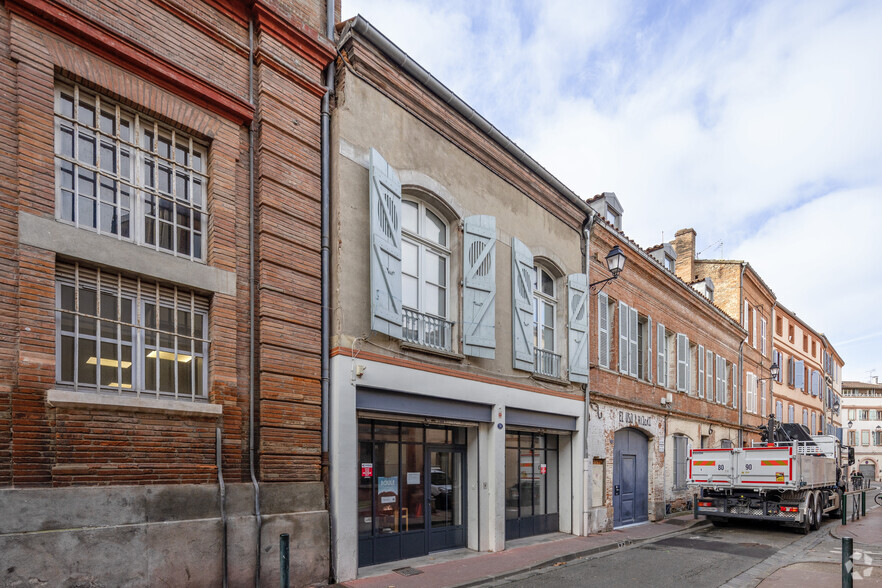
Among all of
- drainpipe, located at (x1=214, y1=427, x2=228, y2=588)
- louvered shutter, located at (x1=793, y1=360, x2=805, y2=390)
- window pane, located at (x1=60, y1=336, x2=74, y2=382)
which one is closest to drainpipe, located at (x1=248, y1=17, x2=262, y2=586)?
drainpipe, located at (x1=214, y1=427, x2=228, y2=588)

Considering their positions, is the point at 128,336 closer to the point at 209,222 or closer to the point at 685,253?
the point at 209,222

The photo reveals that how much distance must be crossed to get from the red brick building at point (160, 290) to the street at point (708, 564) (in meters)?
3.98

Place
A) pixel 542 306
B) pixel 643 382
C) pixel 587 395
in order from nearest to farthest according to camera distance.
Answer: pixel 542 306 < pixel 587 395 < pixel 643 382

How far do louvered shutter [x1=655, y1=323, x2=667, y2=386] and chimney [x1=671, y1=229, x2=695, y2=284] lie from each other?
348 inches

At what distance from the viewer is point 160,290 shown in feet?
22.7

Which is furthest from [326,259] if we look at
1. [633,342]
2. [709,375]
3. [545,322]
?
[709,375]

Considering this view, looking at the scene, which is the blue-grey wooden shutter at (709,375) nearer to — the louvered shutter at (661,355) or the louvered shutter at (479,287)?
the louvered shutter at (661,355)

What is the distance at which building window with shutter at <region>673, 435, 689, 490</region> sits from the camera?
18391 mm

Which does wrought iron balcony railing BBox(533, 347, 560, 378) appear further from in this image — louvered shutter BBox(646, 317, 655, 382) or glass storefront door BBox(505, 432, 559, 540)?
louvered shutter BBox(646, 317, 655, 382)

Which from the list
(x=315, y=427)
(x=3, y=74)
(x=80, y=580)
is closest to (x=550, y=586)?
(x=315, y=427)

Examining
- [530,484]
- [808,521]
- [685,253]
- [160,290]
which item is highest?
[685,253]

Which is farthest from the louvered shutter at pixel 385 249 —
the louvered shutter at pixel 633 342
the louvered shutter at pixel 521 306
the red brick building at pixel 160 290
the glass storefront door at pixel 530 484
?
the louvered shutter at pixel 633 342

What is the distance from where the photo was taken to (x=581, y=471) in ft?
44.1

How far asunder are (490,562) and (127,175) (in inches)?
299
